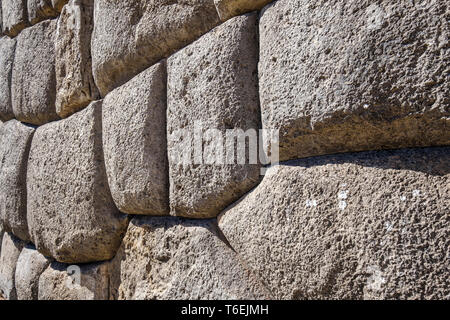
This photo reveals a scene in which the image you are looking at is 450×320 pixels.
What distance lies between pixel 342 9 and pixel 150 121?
0.51 m

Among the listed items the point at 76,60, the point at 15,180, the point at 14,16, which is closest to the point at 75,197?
the point at 76,60

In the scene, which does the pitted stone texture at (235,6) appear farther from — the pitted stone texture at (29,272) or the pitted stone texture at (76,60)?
the pitted stone texture at (29,272)

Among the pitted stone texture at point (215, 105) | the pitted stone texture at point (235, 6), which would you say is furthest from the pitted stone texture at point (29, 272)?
the pitted stone texture at point (235, 6)

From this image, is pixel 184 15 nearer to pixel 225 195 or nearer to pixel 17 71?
pixel 225 195

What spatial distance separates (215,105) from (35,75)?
948 mm

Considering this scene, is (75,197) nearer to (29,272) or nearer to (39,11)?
(29,272)

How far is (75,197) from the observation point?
115 centimetres

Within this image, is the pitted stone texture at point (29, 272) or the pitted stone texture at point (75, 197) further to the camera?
the pitted stone texture at point (29, 272)

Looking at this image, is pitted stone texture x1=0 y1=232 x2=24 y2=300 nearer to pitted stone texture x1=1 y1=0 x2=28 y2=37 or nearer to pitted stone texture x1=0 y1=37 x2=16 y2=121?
pitted stone texture x1=0 y1=37 x2=16 y2=121

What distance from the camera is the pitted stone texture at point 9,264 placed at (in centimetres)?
162

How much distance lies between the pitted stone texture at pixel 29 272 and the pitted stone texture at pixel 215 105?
79 centimetres

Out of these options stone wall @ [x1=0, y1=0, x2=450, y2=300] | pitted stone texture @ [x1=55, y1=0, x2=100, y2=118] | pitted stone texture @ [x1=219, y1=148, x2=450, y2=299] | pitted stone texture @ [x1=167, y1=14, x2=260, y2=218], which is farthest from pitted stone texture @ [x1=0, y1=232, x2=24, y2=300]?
pitted stone texture @ [x1=219, y1=148, x2=450, y2=299]

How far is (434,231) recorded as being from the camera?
532mm

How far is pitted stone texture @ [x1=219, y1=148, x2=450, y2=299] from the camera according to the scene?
1.77 feet
